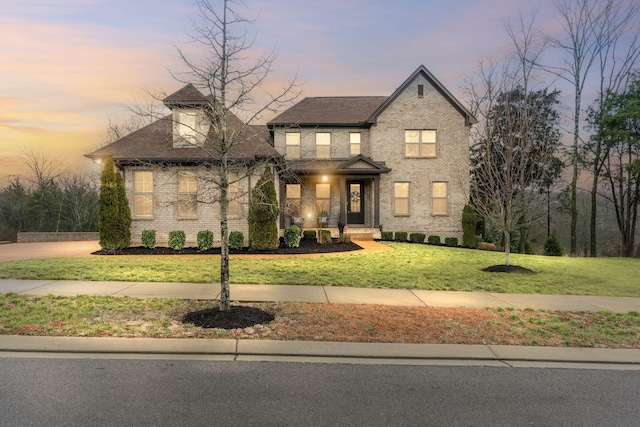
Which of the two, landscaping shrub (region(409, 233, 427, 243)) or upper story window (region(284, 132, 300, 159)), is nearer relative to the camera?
landscaping shrub (region(409, 233, 427, 243))

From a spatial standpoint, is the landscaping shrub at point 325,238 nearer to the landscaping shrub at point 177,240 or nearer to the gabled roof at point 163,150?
the gabled roof at point 163,150

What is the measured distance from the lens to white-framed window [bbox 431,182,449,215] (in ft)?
80.8

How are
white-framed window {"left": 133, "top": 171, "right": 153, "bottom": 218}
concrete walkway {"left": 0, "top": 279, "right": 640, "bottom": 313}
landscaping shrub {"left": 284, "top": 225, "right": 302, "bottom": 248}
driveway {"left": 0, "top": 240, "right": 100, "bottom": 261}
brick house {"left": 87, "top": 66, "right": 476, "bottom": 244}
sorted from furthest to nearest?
brick house {"left": 87, "top": 66, "right": 476, "bottom": 244}, white-framed window {"left": 133, "top": 171, "right": 153, "bottom": 218}, landscaping shrub {"left": 284, "top": 225, "right": 302, "bottom": 248}, driveway {"left": 0, "top": 240, "right": 100, "bottom": 261}, concrete walkway {"left": 0, "top": 279, "right": 640, "bottom": 313}

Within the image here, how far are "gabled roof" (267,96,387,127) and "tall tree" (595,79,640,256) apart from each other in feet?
48.5

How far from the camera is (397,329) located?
666 centimetres

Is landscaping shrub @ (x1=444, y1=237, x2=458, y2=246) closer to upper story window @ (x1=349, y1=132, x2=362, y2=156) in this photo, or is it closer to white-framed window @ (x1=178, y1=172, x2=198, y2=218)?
upper story window @ (x1=349, y1=132, x2=362, y2=156)

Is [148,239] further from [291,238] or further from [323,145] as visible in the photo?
[323,145]

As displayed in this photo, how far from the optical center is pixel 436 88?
→ 79.6ft

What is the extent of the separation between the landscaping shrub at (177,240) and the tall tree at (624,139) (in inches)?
1029

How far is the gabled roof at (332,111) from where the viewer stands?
24547 mm

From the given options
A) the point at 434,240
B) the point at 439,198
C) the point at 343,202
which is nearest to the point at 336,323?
the point at 343,202

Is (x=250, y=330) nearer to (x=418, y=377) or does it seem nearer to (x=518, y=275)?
(x=418, y=377)

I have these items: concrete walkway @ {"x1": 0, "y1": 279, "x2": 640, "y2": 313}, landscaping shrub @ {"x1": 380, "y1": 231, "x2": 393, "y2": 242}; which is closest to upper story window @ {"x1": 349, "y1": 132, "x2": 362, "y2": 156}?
landscaping shrub @ {"x1": 380, "y1": 231, "x2": 393, "y2": 242}

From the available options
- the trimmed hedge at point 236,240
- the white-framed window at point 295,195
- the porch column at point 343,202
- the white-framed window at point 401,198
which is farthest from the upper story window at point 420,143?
the trimmed hedge at point 236,240
